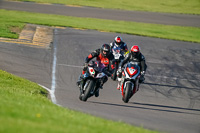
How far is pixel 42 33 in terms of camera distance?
2734 centimetres

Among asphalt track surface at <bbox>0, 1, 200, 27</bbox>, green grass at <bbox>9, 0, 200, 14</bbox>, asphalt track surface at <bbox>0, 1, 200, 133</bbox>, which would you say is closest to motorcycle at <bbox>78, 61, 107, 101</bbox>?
asphalt track surface at <bbox>0, 1, 200, 133</bbox>

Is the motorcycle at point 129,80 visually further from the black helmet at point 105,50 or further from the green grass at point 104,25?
the green grass at point 104,25

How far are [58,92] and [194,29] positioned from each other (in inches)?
927

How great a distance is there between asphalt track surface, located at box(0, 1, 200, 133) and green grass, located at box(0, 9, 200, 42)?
1.82 metres

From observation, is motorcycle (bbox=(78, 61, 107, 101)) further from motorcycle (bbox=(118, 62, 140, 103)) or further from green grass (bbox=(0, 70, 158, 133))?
green grass (bbox=(0, 70, 158, 133))

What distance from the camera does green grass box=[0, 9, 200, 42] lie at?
30.9 meters

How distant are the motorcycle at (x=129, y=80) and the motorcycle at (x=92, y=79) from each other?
0.79 m

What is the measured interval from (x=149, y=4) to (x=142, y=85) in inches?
1224

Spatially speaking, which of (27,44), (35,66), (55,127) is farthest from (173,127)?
(27,44)

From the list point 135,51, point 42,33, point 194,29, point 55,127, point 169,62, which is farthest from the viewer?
point 194,29

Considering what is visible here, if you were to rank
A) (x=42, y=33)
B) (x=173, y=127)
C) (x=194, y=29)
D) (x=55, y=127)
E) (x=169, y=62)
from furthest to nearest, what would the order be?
(x=194, y=29)
(x=42, y=33)
(x=169, y=62)
(x=173, y=127)
(x=55, y=127)

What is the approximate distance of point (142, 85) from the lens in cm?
1745

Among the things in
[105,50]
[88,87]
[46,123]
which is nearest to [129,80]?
[105,50]

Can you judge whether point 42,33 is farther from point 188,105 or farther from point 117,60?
point 188,105
